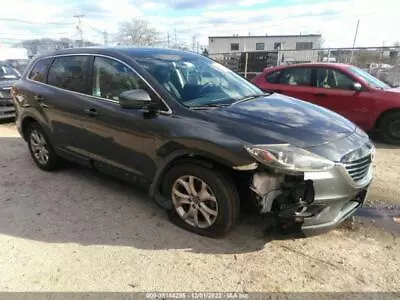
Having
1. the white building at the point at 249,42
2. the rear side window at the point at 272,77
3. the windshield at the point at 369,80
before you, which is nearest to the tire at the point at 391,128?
the windshield at the point at 369,80

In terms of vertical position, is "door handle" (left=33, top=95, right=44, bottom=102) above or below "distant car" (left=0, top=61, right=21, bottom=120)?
above

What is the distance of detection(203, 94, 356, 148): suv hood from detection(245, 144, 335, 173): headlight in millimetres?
77

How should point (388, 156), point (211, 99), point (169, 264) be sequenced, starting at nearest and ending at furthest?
point (169, 264) < point (211, 99) < point (388, 156)

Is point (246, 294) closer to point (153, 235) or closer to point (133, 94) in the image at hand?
point (153, 235)

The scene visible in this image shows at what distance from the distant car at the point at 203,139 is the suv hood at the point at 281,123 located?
0.01 m

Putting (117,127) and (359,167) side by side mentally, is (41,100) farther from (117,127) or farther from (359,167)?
(359,167)

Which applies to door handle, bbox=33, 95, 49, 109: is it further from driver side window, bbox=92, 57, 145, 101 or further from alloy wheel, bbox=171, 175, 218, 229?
alloy wheel, bbox=171, 175, 218, 229

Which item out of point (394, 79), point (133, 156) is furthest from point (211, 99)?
point (394, 79)

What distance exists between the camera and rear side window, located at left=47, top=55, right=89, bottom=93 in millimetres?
4529

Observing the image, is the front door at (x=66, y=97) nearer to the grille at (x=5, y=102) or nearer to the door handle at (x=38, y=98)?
the door handle at (x=38, y=98)

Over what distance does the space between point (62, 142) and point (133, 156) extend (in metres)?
1.48

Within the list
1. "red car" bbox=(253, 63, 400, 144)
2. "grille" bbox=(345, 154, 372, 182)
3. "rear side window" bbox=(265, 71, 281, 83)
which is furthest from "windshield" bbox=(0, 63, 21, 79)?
"grille" bbox=(345, 154, 372, 182)

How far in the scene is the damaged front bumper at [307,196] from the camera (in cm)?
300

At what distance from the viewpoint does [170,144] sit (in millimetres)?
Result: 3531
